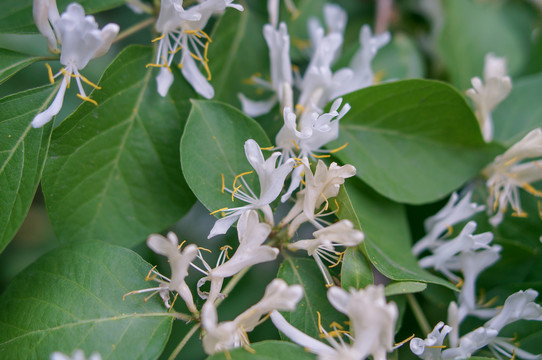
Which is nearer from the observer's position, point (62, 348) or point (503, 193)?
point (62, 348)

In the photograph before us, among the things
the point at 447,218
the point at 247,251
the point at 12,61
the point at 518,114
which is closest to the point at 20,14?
the point at 12,61

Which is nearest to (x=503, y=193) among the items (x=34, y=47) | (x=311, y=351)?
(x=311, y=351)

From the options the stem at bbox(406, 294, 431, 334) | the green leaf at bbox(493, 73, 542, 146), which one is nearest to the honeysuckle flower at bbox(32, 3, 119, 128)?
the stem at bbox(406, 294, 431, 334)

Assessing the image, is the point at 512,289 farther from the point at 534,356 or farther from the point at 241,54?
the point at 241,54

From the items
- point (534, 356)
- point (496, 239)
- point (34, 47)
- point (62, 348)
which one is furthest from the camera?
point (34, 47)

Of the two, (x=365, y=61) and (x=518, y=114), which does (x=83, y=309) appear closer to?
(x=365, y=61)

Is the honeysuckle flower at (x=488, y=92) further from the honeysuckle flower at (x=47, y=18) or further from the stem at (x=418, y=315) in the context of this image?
the honeysuckle flower at (x=47, y=18)

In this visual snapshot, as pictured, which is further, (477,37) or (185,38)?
(477,37)
